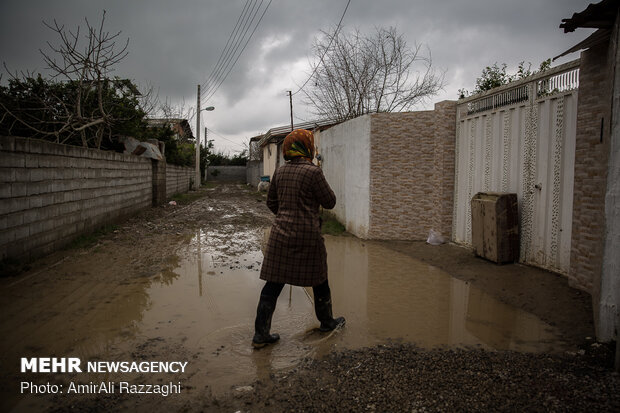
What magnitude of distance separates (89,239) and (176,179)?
1357 centimetres

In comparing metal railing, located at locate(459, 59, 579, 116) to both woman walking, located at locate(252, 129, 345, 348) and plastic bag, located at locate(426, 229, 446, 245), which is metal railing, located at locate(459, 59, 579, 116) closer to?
plastic bag, located at locate(426, 229, 446, 245)

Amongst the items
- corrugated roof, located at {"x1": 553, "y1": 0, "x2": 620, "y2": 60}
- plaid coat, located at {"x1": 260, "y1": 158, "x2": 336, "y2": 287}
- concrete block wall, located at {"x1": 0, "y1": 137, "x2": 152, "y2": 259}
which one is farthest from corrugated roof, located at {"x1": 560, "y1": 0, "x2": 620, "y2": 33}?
concrete block wall, located at {"x1": 0, "y1": 137, "x2": 152, "y2": 259}

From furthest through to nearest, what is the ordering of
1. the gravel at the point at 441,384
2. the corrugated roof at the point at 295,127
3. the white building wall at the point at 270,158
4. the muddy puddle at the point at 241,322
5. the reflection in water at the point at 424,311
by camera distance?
the white building wall at the point at 270,158, the corrugated roof at the point at 295,127, the reflection in water at the point at 424,311, the muddy puddle at the point at 241,322, the gravel at the point at 441,384

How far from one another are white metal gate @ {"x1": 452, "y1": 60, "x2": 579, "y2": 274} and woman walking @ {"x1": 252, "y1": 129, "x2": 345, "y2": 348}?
3366 millimetres

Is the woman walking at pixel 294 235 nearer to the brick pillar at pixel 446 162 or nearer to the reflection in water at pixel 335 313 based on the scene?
the reflection in water at pixel 335 313

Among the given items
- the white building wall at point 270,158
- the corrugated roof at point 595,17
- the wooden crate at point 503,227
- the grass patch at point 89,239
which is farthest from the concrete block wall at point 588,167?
the white building wall at point 270,158

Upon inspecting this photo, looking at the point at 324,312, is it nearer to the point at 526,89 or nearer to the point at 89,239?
the point at 526,89

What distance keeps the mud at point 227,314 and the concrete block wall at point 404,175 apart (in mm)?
1321

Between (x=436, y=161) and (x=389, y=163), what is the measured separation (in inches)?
37.3

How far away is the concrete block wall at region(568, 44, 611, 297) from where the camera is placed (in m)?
4.34

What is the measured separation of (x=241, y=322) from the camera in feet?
12.9

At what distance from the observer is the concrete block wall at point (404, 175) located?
814 cm

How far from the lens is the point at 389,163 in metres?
8.38

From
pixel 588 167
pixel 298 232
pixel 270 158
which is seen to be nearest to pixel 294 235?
pixel 298 232
